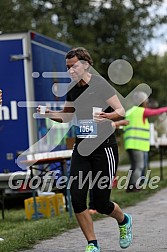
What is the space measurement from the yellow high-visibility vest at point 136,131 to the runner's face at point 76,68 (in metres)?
7.82

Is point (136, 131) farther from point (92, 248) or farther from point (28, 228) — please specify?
point (92, 248)

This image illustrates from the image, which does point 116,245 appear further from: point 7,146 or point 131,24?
point 131,24

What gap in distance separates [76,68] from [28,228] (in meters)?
3.17

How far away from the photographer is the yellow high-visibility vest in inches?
583

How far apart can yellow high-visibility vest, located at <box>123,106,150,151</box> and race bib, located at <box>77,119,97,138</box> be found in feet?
25.3

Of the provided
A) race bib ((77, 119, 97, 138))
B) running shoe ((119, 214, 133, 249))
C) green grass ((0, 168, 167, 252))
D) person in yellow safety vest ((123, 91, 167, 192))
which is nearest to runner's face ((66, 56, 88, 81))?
race bib ((77, 119, 97, 138))

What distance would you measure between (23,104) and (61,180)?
1772mm

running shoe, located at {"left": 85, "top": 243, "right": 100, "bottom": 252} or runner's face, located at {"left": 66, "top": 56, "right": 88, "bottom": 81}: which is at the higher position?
runner's face, located at {"left": 66, "top": 56, "right": 88, "bottom": 81}

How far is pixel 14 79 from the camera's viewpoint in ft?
42.9

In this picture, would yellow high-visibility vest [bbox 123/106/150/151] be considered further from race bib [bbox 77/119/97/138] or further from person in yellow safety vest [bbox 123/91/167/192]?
race bib [bbox 77/119/97/138]

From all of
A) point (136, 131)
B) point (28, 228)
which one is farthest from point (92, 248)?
point (136, 131)

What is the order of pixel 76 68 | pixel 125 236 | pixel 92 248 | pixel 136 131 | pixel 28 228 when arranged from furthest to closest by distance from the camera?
pixel 136 131 < pixel 28 228 < pixel 125 236 < pixel 76 68 < pixel 92 248

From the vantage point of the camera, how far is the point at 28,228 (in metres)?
9.49

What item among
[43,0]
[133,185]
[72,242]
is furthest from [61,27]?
[72,242]
